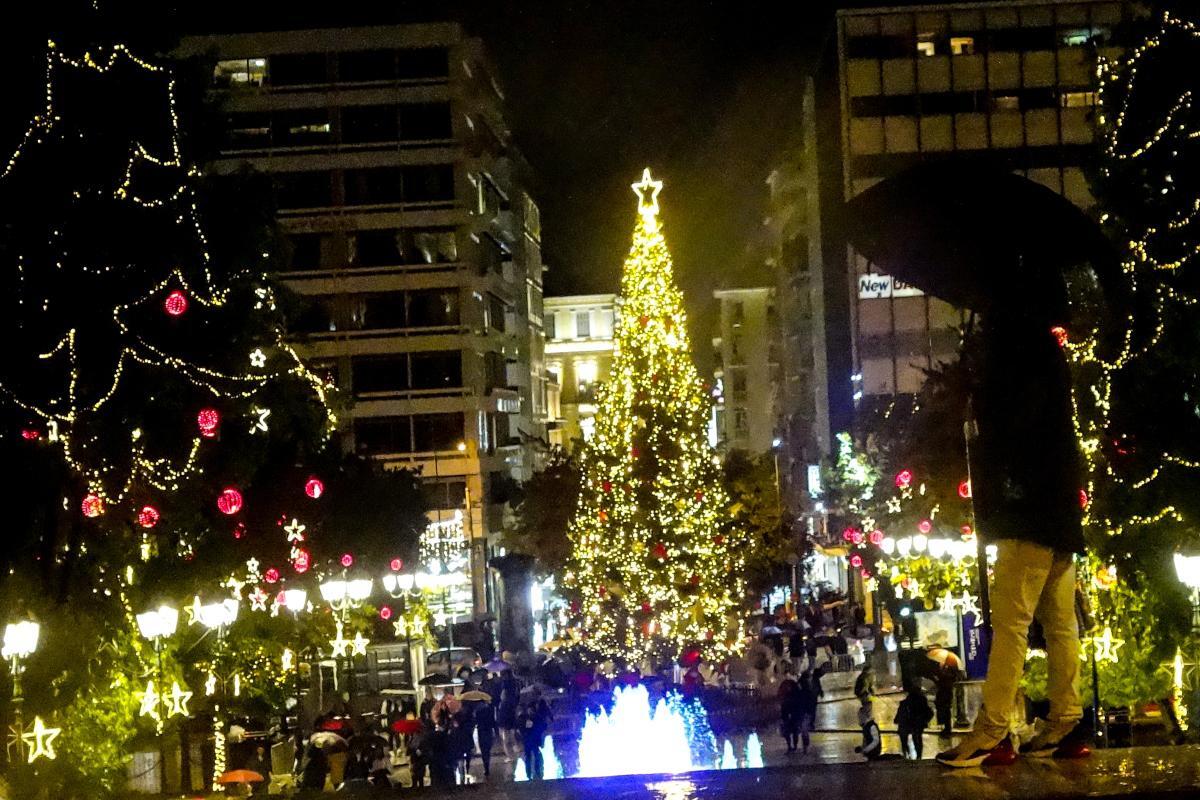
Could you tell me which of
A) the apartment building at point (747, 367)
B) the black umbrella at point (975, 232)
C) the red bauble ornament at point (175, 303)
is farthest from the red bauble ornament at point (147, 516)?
the apartment building at point (747, 367)

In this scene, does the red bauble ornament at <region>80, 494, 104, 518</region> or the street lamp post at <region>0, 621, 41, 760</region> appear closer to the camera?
the street lamp post at <region>0, 621, 41, 760</region>

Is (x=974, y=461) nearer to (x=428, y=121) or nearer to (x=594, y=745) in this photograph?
(x=594, y=745)

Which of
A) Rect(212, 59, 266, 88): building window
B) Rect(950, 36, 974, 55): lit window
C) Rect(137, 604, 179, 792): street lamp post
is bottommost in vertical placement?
Rect(137, 604, 179, 792): street lamp post

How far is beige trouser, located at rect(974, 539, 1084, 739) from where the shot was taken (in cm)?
621

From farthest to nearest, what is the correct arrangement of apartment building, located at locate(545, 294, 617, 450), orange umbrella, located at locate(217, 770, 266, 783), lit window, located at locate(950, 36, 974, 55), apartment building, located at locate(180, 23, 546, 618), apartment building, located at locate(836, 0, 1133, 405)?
apartment building, located at locate(545, 294, 617, 450) → lit window, located at locate(950, 36, 974, 55) → apartment building, located at locate(836, 0, 1133, 405) → apartment building, located at locate(180, 23, 546, 618) → orange umbrella, located at locate(217, 770, 266, 783)

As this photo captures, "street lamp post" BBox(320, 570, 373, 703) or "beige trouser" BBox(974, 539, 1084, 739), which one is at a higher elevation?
"beige trouser" BBox(974, 539, 1084, 739)

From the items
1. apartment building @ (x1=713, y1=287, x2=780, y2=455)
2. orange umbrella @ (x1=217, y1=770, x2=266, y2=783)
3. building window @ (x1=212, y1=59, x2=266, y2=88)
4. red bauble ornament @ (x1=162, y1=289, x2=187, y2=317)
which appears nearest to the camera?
red bauble ornament @ (x1=162, y1=289, x2=187, y2=317)

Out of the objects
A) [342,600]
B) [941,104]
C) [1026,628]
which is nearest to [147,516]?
[1026,628]

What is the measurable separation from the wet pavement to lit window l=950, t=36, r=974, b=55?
6143 cm

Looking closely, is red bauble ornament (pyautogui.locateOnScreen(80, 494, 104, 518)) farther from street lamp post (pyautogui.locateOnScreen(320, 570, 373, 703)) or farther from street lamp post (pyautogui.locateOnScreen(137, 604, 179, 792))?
street lamp post (pyautogui.locateOnScreen(320, 570, 373, 703))

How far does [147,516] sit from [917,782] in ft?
42.8

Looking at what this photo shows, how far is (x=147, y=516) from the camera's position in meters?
17.2

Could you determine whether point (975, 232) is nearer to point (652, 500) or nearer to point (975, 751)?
point (975, 751)

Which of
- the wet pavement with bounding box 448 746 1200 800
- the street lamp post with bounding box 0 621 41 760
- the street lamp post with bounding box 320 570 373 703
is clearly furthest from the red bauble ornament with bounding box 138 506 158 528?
the street lamp post with bounding box 320 570 373 703
